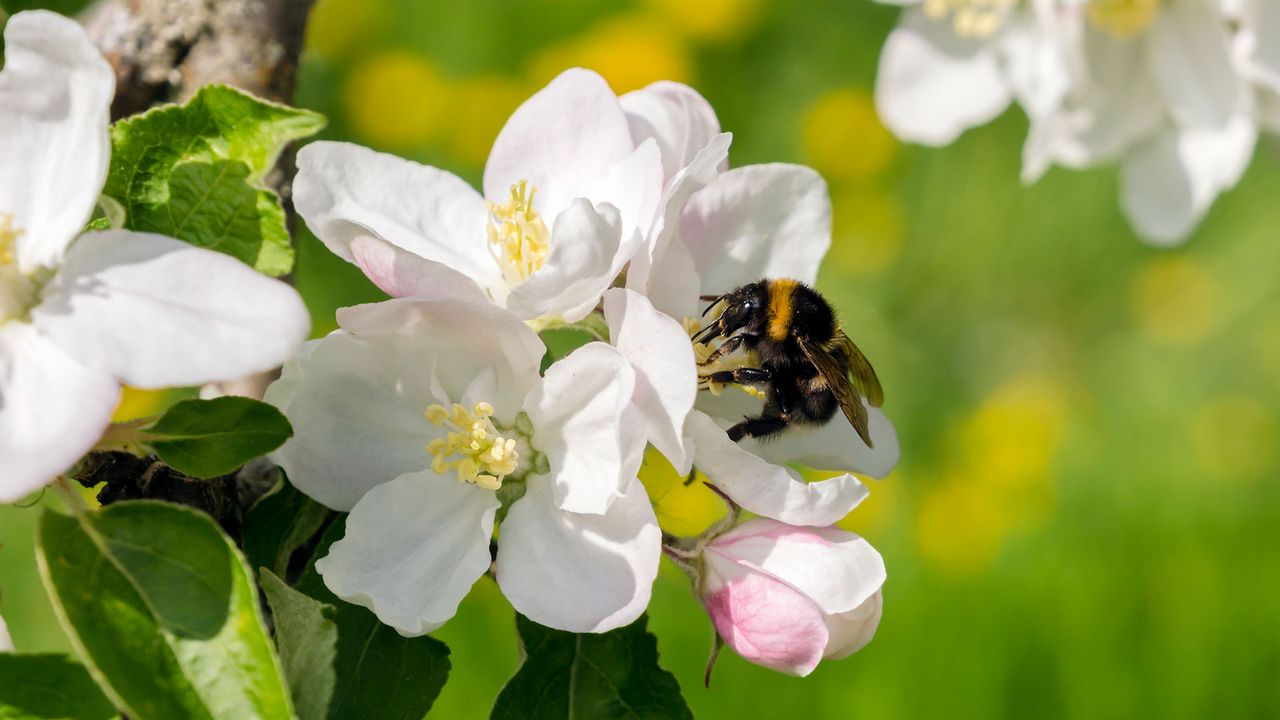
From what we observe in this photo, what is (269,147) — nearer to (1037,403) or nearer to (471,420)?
(471,420)

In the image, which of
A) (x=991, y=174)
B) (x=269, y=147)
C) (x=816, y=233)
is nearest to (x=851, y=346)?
(x=816, y=233)

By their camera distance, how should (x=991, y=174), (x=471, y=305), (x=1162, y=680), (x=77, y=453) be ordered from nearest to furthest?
(x=77, y=453)
(x=471, y=305)
(x=1162, y=680)
(x=991, y=174)

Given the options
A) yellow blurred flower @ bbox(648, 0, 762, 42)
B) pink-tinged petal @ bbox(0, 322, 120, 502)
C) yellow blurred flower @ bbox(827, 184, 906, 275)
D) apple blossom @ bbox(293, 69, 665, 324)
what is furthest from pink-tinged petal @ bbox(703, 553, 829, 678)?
yellow blurred flower @ bbox(648, 0, 762, 42)

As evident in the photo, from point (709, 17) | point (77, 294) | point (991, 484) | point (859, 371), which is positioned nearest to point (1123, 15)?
point (859, 371)

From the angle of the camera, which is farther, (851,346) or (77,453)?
(851,346)

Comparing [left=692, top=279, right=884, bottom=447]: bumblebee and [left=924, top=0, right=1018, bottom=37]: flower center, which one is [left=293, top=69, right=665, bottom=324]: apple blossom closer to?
[left=692, top=279, right=884, bottom=447]: bumblebee
